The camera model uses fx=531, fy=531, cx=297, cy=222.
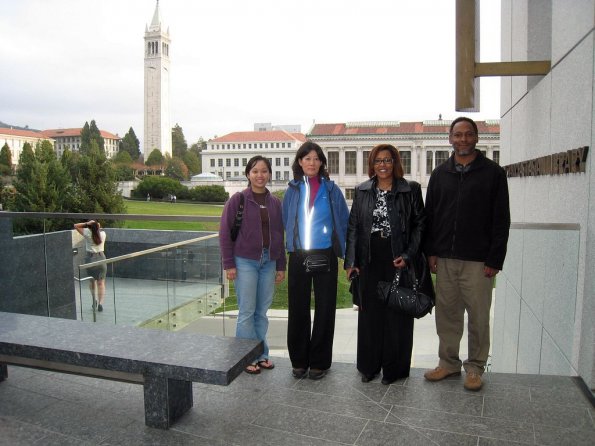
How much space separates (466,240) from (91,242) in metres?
3.64

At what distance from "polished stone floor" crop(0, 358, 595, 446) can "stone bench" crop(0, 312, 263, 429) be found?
185 mm

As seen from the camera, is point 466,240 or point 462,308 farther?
point 462,308

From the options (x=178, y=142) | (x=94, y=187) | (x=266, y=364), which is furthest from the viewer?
(x=178, y=142)

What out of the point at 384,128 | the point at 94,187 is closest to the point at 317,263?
the point at 94,187

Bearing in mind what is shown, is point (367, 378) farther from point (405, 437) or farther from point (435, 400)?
point (405, 437)

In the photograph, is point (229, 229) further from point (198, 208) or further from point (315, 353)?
point (198, 208)

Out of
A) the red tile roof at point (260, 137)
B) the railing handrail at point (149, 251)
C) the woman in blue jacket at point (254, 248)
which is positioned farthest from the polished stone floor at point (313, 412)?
the red tile roof at point (260, 137)

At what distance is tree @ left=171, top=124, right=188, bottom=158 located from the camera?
10881 centimetres

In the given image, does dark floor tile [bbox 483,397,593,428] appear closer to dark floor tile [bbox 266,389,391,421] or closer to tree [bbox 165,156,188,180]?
dark floor tile [bbox 266,389,391,421]

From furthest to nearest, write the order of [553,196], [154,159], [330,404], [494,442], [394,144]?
[154,159]
[394,144]
[553,196]
[330,404]
[494,442]

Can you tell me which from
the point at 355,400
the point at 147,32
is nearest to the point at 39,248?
the point at 355,400

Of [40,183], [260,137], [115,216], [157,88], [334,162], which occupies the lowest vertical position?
[115,216]

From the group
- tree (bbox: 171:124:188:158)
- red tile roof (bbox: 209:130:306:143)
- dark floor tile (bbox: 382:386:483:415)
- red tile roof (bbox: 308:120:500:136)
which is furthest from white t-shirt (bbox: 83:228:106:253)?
tree (bbox: 171:124:188:158)

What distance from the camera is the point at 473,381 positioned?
3166 millimetres
